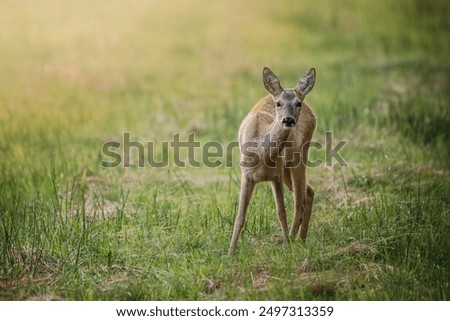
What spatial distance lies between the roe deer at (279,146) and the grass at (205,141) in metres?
0.23

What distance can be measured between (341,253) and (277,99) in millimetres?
1174

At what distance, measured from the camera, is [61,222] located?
7023mm

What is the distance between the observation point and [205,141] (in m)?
10.2

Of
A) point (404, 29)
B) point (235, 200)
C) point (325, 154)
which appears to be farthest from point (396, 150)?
point (404, 29)

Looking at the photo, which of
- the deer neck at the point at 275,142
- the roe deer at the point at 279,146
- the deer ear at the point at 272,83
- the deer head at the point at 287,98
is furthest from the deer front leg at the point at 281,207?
the deer ear at the point at 272,83

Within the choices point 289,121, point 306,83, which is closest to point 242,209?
point 289,121

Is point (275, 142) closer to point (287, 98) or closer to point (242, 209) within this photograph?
point (287, 98)

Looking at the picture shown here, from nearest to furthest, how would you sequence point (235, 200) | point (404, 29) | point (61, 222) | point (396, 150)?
point (61, 222) < point (235, 200) < point (396, 150) < point (404, 29)

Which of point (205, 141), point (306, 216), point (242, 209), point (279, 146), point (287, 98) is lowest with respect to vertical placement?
point (205, 141)

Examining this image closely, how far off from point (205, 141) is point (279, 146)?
3.60 metres

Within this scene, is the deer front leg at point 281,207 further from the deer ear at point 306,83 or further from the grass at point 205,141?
the deer ear at point 306,83

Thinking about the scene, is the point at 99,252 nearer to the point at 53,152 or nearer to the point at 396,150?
the point at 53,152

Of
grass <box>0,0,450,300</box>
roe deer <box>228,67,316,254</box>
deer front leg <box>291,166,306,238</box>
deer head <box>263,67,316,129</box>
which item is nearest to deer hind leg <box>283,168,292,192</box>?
roe deer <box>228,67,316,254</box>

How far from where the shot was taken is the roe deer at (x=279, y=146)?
6.55m
